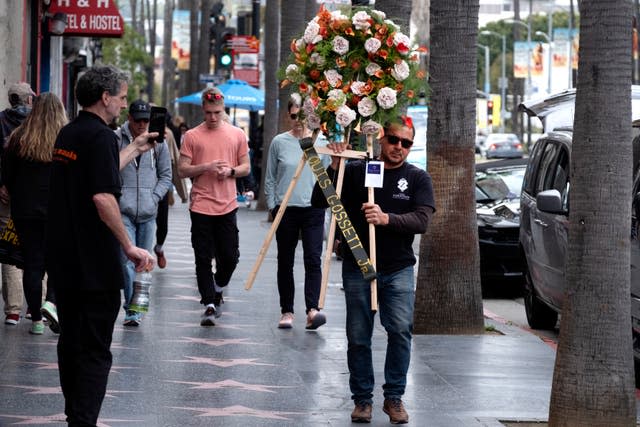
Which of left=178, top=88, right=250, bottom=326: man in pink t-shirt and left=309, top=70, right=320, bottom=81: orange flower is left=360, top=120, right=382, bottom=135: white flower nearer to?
left=309, top=70, right=320, bottom=81: orange flower

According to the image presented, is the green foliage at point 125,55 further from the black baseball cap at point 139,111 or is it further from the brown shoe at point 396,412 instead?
the brown shoe at point 396,412

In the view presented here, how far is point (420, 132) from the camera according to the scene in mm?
34312

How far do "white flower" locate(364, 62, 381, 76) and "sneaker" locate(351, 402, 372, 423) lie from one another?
2.04 meters

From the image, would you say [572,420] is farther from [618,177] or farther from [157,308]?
[157,308]

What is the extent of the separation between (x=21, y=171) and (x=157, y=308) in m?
2.89

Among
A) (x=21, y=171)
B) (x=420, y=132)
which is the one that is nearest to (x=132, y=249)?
(x=21, y=171)

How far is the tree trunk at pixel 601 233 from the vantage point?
779 centimetres

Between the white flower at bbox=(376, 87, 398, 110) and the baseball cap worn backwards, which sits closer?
the white flower at bbox=(376, 87, 398, 110)

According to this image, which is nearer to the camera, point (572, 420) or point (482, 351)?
point (572, 420)

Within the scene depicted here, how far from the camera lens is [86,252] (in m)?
6.85

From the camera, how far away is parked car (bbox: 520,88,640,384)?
1227 centimetres

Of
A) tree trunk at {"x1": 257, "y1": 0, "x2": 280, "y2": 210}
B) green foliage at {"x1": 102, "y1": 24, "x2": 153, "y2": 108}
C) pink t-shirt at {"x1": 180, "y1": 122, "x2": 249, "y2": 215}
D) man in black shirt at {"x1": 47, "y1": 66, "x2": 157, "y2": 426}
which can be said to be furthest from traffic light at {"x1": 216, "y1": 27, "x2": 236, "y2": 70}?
man in black shirt at {"x1": 47, "y1": 66, "x2": 157, "y2": 426}

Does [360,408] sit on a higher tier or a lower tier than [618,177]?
lower

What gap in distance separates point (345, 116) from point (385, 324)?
128 centimetres
